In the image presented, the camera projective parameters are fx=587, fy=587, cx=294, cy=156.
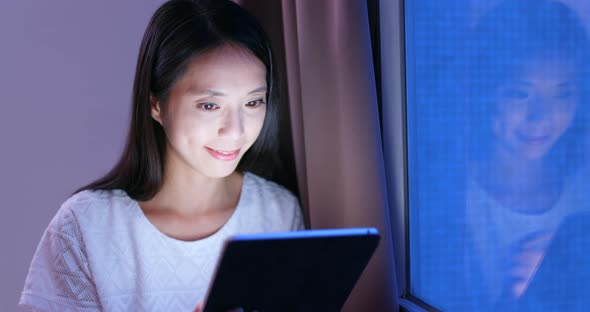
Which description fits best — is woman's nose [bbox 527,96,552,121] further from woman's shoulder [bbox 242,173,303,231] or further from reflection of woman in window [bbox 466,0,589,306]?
woman's shoulder [bbox 242,173,303,231]

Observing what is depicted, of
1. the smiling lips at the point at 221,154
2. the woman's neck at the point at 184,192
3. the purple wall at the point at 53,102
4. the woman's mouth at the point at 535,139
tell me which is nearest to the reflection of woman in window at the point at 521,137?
the woman's mouth at the point at 535,139

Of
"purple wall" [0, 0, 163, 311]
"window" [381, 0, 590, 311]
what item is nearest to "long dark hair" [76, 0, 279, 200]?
"window" [381, 0, 590, 311]

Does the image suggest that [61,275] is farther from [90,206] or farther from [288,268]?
[288,268]

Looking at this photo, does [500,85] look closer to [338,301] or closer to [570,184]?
[570,184]

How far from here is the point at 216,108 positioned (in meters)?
1.36

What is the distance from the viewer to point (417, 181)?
1.49 metres

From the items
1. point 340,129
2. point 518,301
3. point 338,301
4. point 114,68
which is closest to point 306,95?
point 340,129

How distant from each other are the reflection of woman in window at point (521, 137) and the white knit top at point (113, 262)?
2.08 feet

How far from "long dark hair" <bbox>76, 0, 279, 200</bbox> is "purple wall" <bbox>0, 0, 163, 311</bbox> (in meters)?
0.71

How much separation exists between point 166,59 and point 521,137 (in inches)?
31.9

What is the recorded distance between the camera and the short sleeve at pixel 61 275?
4.55ft

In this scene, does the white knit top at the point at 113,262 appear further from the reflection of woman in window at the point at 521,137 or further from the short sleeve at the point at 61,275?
the reflection of woman in window at the point at 521,137

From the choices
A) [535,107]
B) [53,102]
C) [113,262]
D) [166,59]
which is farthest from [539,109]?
[53,102]

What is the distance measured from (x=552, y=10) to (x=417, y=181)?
53cm
